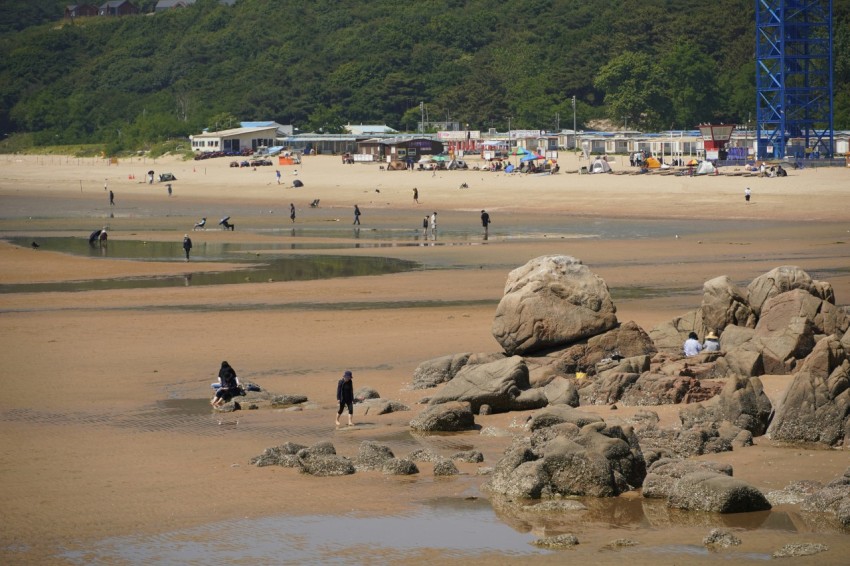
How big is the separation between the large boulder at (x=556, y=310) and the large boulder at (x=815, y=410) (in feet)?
18.6

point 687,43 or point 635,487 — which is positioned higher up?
point 687,43

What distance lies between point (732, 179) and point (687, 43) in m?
57.9

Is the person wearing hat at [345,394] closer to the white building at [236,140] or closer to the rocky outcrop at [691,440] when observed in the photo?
the rocky outcrop at [691,440]

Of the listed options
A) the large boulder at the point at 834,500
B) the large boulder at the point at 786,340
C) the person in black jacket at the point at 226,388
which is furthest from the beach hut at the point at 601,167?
the large boulder at the point at 834,500

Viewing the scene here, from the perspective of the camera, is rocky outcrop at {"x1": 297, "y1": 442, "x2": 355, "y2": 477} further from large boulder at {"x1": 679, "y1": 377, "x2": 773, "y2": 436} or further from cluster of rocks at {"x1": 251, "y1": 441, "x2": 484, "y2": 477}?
large boulder at {"x1": 679, "y1": 377, "x2": 773, "y2": 436}

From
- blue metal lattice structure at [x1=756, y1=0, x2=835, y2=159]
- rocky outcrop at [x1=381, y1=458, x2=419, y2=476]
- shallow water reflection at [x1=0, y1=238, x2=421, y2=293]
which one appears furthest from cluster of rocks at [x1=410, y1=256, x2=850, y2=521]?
blue metal lattice structure at [x1=756, y1=0, x2=835, y2=159]

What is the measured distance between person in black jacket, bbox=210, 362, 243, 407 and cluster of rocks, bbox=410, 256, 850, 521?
333 cm

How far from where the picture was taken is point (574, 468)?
15352 mm

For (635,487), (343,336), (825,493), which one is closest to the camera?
(825,493)

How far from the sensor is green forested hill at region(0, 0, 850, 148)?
129250mm

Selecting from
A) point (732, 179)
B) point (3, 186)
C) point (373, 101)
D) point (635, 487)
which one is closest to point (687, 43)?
point (373, 101)

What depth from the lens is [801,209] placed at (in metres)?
63.1

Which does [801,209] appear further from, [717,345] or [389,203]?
[717,345]

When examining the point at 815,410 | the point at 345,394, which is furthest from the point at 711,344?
the point at 345,394
